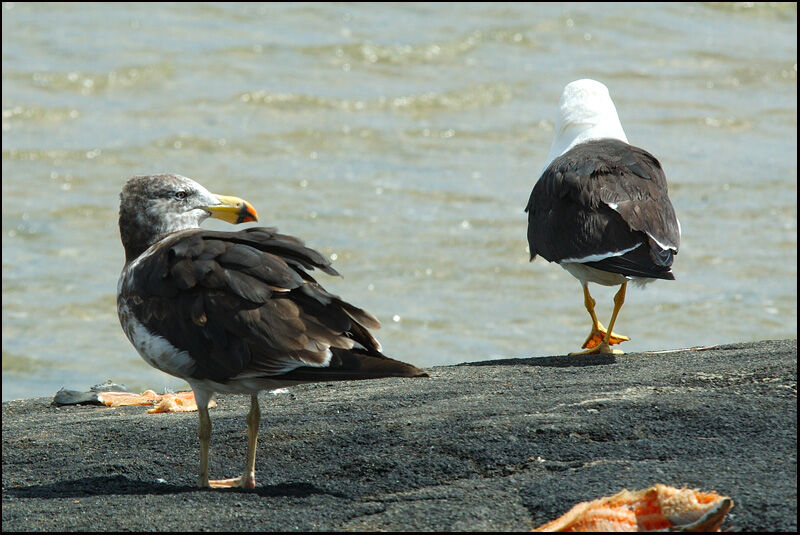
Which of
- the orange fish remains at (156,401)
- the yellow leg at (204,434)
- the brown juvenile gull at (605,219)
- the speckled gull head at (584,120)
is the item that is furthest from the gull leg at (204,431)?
the speckled gull head at (584,120)

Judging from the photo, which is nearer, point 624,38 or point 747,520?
point 747,520

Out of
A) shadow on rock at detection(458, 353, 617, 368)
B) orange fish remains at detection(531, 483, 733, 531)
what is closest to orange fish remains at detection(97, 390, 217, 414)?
shadow on rock at detection(458, 353, 617, 368)

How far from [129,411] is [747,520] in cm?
370

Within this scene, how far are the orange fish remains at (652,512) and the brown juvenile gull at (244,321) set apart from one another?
974 millimetres

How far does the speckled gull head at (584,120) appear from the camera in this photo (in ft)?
27.1

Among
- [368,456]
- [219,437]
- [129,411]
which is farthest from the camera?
[129,411]

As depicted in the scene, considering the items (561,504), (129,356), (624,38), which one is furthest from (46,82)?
(561,504)

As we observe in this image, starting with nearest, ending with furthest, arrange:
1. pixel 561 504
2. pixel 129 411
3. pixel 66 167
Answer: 1. pixel 561 504
2. pixel 129 411
3. pixel 66 167

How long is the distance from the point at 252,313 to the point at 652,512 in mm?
1819

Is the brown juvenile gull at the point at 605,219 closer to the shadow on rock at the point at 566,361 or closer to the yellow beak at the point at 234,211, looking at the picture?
the shadow on rock at the point at 566,361

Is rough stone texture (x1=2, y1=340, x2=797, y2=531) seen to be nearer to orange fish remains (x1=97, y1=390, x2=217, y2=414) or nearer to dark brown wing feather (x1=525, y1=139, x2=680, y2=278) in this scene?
orange fish remains (x1=97, y1=390, x2=217, y2=414)

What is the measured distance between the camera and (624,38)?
1973cm

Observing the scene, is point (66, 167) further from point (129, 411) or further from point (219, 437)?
point (219, 437)

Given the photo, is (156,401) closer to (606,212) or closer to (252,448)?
(252,448)
